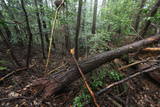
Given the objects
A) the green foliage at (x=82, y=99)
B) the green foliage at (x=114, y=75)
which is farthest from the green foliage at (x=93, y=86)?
the green foliage at (x=114, y=75)

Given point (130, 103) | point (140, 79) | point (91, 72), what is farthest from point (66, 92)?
point (140, 79)

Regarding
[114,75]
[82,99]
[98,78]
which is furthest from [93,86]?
[114,75]

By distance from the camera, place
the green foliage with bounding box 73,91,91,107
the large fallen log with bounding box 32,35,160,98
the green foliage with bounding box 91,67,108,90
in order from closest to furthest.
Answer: the green foliage with bounding box 73,91,91,107, the large fallen log with bounding box 32,35,160,98, the green foliage with bounding box 91,67,108,90

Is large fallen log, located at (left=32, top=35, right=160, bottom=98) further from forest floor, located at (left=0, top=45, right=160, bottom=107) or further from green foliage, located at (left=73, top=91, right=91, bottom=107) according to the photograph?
green foliage, located at (left=73, top=91, right=91, bottom=107)

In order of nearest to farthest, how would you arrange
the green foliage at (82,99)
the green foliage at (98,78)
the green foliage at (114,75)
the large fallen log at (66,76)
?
the green foliage at (82,99)
the large fallen log at (66,76)
the green foliage at (98,78)
the green foliage at (114,75)

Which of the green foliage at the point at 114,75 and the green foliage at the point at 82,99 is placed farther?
the green foliage at the point at 114,75

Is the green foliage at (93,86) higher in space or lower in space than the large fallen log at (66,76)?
lower

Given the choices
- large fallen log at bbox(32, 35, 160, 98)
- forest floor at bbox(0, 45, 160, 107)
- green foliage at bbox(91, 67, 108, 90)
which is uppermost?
large fallen log at bbox(32, 35, 160, 98)

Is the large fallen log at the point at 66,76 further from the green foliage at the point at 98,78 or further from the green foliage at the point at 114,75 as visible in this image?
the green foliage at the point at 114,75

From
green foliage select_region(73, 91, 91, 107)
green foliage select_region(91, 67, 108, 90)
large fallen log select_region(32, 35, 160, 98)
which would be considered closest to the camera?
green foliage select_region(73, 91, 91, 107)

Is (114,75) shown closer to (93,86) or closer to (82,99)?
(93,86)

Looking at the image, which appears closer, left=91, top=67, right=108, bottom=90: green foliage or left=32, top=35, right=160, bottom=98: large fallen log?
left=32, top=35, right=160, bottom=98: large fallen log

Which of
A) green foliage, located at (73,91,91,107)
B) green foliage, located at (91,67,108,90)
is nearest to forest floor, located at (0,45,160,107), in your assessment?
green foliage, located at (73,91,91,107)

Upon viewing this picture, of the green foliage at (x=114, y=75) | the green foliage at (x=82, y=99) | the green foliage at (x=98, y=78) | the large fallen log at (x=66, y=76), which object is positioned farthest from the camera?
the green foliage at (x=114, y=75)
